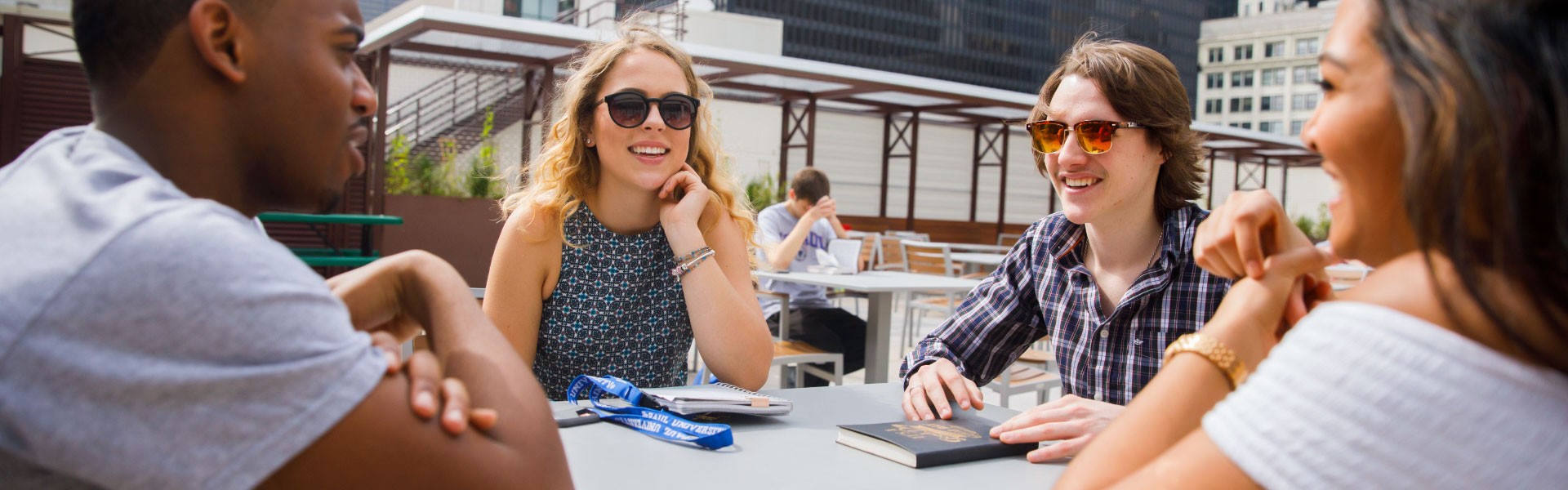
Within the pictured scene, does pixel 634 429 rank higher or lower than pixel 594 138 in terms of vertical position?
lower

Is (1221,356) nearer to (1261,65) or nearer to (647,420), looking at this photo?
(647,420)

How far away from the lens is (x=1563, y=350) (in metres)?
0.62

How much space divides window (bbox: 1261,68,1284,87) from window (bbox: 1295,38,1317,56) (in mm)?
2262

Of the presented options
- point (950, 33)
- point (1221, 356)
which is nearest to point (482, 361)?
point (1221, 356)

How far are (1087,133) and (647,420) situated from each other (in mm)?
1107

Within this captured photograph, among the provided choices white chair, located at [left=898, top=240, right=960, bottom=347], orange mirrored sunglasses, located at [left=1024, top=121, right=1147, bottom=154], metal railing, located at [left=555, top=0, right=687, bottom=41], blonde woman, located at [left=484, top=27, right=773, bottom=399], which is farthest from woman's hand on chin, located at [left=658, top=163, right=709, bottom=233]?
metal railing, located at [left=555, top=0, right=687, bottom=41]

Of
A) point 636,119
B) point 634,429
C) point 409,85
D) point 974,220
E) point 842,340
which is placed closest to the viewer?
point 634,429

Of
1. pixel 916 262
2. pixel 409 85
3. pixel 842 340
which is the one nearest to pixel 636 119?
pixel 842 340

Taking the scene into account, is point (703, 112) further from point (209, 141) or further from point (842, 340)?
point (842, 340)

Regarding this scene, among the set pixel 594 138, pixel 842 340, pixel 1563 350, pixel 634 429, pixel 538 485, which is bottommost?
pixel 842 340

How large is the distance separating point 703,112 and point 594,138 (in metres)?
0.34

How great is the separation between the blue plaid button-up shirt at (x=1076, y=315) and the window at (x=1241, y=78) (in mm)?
109200

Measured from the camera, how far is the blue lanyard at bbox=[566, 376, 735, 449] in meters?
1.47

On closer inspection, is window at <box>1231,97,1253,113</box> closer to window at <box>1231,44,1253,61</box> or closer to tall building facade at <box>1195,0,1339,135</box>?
tall building facade at <box>1195,0,1339,135</box>
